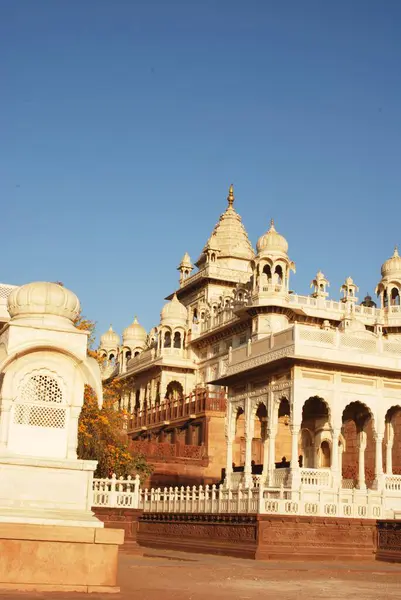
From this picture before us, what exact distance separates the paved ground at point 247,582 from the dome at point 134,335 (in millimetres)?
43679

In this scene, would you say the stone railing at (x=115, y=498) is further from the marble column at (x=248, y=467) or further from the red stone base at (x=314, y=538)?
the marble column at (x=248, y=467)

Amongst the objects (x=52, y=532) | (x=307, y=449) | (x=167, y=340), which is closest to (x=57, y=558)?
(x=52, y=532)

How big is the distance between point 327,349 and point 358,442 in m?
5.57

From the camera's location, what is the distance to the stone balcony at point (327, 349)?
2727 cm

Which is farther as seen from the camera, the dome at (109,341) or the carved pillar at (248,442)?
the dome at (109,341)

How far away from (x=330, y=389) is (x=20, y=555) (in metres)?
18.2

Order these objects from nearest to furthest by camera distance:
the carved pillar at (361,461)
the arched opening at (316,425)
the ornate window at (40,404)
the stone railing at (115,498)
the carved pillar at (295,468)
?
the ornate window at (40,404) < the stone railing at (115,498) < the carved pillar at (295,468) < the carved pillar at (361,461) < the arched opening at (316,425)

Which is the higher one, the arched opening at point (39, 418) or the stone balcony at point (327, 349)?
the stone balcony at point (327, 349)

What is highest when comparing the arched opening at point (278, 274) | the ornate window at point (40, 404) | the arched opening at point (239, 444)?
the arched opening at point (278, 274)

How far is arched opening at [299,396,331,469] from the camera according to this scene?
32000 mm

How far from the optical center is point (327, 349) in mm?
27547

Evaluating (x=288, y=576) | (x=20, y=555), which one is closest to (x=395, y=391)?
(x=288, y=576)

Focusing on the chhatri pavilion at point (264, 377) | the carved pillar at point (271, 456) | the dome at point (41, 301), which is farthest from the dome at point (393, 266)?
the dome at point (41, 301)

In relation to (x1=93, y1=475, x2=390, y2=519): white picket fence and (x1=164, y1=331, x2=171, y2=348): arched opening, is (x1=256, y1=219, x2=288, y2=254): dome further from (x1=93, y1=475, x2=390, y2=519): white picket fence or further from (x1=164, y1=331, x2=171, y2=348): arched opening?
(x1=93, y1=475, x2=390, y2=519): white picket fence
